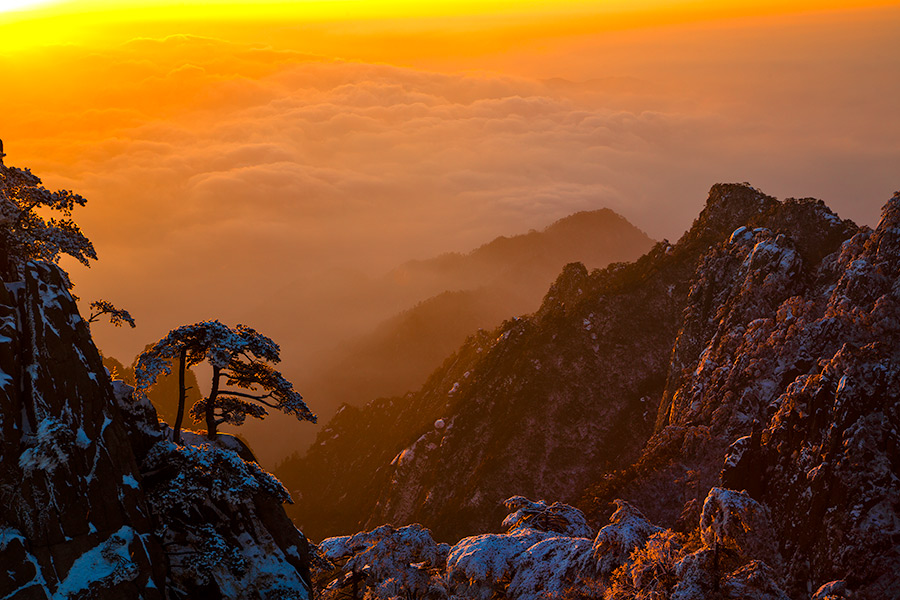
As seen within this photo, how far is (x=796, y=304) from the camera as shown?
58.4m

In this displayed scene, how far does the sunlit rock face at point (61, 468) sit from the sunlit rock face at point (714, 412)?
22.0 meters

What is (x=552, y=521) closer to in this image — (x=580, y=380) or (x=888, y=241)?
(x=888, y=241)

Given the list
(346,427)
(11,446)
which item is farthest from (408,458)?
(11,446)

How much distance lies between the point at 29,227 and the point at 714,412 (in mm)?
53689

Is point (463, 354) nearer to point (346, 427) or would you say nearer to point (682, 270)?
point (346, 427)

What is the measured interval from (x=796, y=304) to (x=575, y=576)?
3658 centimetres

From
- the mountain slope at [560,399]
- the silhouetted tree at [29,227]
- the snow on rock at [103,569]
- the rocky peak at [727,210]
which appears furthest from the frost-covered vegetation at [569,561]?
the rocky peak at [727,210]

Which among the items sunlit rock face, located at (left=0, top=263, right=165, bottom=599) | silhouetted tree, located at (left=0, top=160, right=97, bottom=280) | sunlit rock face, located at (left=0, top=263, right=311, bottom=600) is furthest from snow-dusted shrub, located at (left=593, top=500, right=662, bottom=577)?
silhouetted tree, located at (left=0, top=160, right=97, bottom=280)

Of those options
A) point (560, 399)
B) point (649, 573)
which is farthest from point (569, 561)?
point (560, 399)

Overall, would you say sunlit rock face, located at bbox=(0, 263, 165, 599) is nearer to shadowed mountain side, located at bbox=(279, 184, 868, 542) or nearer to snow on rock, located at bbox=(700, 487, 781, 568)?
snow on rock, located at bbox=(700, 487, 781, 568)

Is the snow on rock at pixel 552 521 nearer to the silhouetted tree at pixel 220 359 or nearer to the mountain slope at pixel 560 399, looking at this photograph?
the silhouetted tree at pixel 220 359

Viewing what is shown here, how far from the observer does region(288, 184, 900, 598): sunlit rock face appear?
134ft

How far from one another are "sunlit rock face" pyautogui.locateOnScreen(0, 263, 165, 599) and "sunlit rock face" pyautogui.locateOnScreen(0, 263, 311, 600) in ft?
0.12

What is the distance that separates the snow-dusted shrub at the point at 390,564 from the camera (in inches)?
1500
